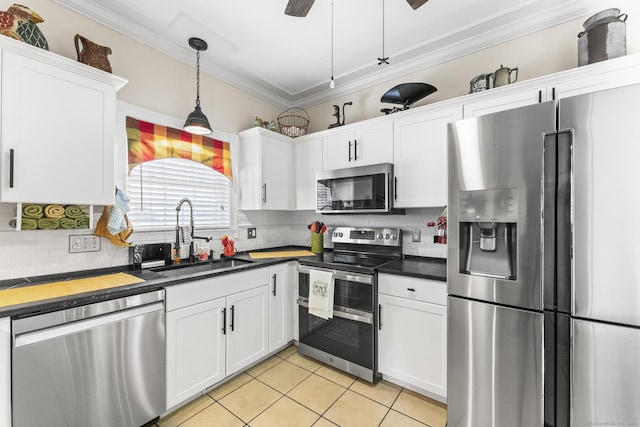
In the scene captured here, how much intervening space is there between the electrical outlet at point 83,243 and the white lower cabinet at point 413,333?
213cm

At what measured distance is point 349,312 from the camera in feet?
7.50

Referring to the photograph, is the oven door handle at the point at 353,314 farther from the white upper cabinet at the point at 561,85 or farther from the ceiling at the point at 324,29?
the ceiling at the point at 324,29

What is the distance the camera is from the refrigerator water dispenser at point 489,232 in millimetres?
1433

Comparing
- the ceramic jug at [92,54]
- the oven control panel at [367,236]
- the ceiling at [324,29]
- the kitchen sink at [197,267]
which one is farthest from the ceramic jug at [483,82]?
the ceramic jug at [92,54]

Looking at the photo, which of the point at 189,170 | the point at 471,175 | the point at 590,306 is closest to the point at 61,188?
the point at 189,170

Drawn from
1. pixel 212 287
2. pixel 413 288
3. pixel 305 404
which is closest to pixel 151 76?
pixel 212 287

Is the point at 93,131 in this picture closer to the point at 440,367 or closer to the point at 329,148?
the point at 329,148

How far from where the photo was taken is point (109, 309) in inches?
60.1

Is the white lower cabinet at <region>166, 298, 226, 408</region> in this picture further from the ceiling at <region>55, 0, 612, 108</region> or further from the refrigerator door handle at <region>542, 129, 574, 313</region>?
the ceiling at <region>55, 0, 612, 108</region>

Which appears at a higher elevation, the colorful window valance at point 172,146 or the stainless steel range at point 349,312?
the colorful window valance at point 172,146

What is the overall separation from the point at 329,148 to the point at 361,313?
66.2 inches

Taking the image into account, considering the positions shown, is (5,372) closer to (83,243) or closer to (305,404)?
(83,243)

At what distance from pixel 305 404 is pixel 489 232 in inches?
68.0

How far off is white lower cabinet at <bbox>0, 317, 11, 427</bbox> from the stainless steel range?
1.83 meters
